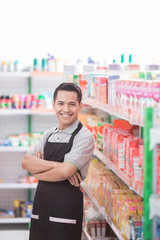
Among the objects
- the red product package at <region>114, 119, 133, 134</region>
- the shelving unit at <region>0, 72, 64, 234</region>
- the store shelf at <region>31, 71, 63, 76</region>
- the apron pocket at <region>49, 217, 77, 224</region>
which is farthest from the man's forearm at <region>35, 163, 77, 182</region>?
the shelving unit at <region>0, 72, 64, 234</region>

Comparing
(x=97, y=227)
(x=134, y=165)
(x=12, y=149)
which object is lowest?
(x=97, y=227)

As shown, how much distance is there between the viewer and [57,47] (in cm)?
717

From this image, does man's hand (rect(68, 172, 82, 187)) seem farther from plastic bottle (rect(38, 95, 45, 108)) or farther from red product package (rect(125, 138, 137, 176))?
plastic bottle (rect(38, 95, 45, 108))

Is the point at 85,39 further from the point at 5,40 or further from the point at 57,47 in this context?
the point at 5,40

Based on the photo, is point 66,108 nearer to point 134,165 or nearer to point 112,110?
point 112,110

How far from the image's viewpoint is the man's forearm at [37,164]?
135 inches

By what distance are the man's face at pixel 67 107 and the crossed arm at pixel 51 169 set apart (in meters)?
0.34

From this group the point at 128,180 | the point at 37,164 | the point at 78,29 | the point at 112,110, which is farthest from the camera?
the point at 78,29

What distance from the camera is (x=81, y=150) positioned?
10.9 feet

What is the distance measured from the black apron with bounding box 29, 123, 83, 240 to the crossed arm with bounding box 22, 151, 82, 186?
0.07 meters

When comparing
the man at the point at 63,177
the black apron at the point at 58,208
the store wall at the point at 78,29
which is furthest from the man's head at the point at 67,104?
the store wall at the point at 78,29

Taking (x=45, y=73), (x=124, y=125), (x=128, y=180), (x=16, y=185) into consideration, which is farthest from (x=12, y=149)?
(x=128, y=180)

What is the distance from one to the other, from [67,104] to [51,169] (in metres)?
0.51

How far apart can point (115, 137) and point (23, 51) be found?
3.87 meters
